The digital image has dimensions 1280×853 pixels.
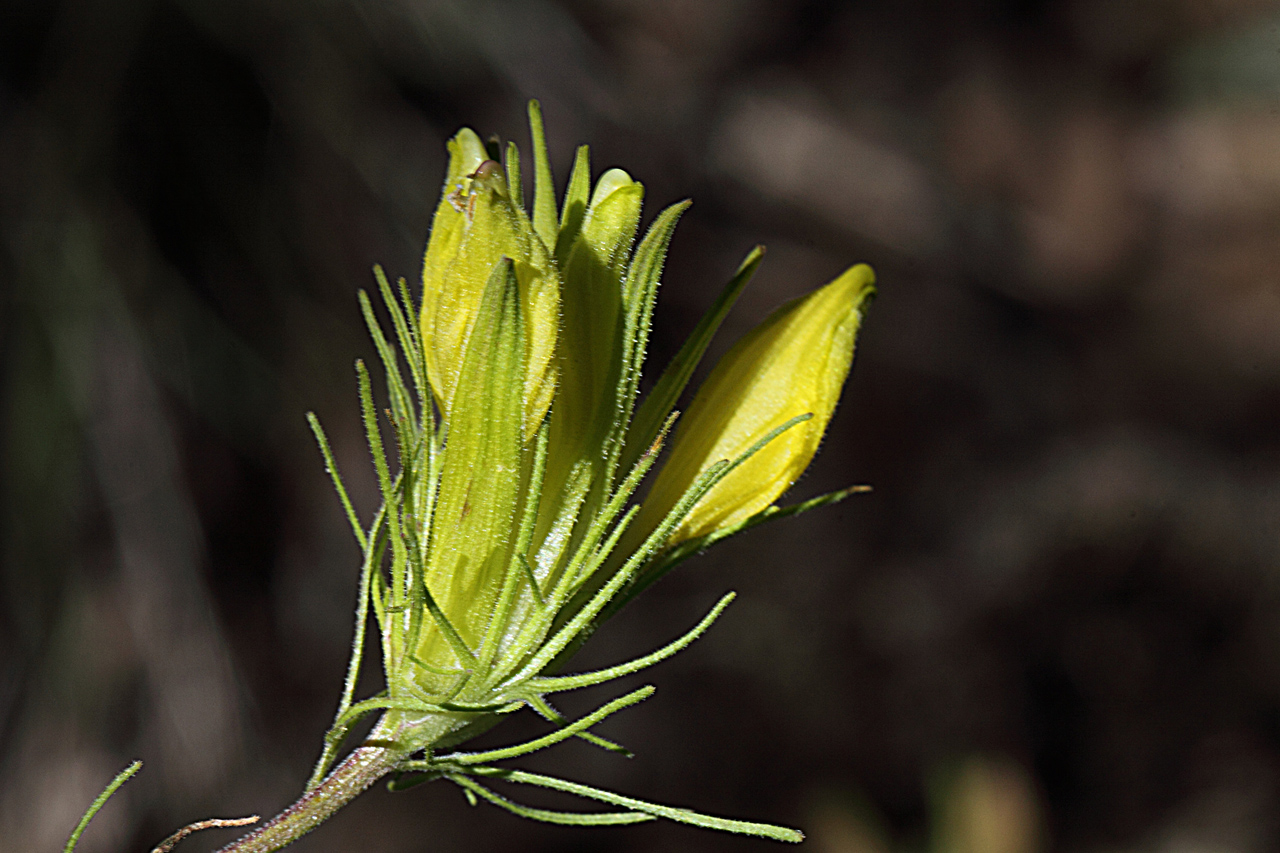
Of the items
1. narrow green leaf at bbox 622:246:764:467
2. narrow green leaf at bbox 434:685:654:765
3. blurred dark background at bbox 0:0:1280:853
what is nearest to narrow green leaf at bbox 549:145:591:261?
narrow green leaf at bbox 622:246:764:467

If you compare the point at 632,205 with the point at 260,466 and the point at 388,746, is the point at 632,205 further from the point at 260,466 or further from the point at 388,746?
the point at 260,466

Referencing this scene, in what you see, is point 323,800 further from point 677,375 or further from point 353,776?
point 677,375

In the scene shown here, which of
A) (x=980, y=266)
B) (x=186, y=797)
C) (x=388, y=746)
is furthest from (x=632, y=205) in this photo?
(x=980, y=266)

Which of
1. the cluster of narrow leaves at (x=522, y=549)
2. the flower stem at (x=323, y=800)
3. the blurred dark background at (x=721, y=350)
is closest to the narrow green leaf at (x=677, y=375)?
the cluster of narrow leaves at (x=522, y=549)

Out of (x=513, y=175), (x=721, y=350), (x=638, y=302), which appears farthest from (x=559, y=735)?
(x=721, y=350)

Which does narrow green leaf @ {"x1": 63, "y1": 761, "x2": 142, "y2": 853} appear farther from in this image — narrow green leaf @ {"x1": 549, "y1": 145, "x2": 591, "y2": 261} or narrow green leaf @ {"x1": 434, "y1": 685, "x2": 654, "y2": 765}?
narrow green leaf @ {"x1": 549, "y1": 145, "x2": 591, "y2": 261}
